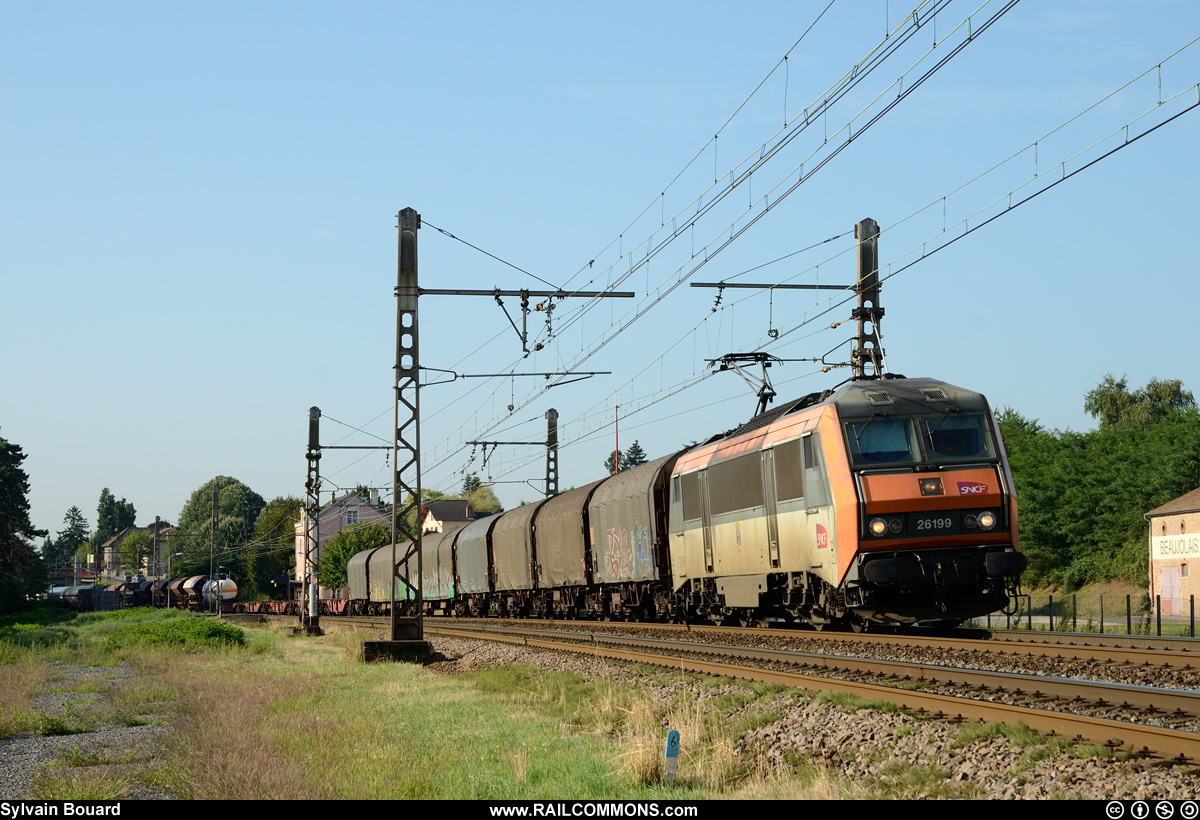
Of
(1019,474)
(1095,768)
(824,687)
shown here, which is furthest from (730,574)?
(1019,474)

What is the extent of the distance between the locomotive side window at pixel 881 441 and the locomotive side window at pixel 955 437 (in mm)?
234

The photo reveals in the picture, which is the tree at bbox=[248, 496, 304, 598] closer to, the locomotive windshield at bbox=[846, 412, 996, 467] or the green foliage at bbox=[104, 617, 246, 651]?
the green foliage at bbox=[104, 617, 246, 651]

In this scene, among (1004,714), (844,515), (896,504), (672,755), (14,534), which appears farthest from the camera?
(14,534)

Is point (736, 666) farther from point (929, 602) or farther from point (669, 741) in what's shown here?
point (669, 741)

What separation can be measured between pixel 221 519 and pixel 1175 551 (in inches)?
5460

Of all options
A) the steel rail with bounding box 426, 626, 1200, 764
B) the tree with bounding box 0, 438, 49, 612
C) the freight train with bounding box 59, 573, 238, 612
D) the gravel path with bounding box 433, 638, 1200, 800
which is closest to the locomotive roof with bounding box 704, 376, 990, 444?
the steel rail with bounding box 426, 626, 1200, 764

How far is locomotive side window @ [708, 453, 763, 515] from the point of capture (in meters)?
19.9

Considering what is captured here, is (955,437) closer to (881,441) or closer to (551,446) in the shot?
(881,441)

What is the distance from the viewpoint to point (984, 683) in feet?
37.4

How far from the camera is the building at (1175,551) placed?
1560 inches

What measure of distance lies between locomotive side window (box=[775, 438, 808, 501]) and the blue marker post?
943 centimetres

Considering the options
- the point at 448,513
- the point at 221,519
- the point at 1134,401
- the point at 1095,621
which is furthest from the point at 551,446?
the point at 221,519
